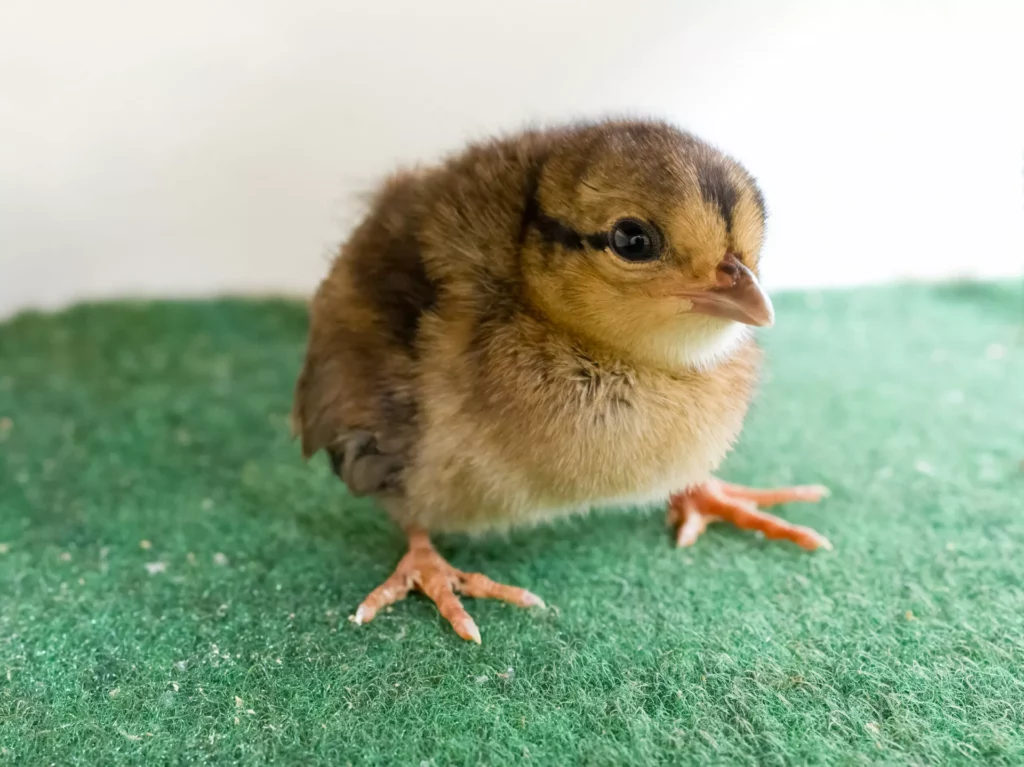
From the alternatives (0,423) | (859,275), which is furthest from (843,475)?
(0,423)

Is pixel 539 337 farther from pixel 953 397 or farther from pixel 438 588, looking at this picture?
pixel 953 397

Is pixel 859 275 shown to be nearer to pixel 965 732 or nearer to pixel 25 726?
pixel 965 732

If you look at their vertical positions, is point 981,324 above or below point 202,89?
below

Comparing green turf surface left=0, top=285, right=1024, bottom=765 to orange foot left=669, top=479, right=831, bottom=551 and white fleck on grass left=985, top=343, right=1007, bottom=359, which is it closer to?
orange foot left=669, top=479, right=831, bottom=551

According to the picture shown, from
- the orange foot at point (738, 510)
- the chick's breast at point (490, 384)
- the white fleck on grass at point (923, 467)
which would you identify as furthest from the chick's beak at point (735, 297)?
the white fleck on grass at point (923, 467)

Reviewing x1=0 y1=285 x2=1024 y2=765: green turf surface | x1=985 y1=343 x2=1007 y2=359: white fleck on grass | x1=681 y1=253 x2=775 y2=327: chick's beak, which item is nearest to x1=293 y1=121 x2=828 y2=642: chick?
x1=681 y1=253 x2=775 y2=327: chick's beak

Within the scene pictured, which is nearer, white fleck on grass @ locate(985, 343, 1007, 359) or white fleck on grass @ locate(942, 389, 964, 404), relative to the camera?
white fleck on grass @ locate(942, 389, 964, 404)
